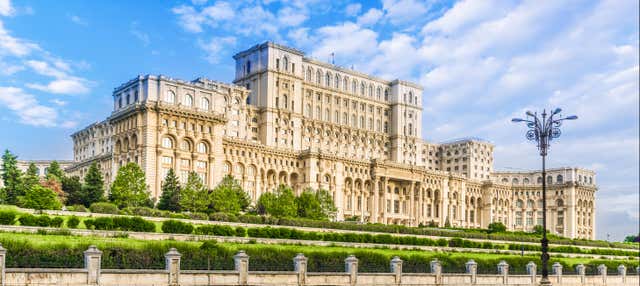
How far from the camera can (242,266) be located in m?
37.3

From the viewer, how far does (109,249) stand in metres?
34.6

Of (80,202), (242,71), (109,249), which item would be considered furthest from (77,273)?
(242,71)

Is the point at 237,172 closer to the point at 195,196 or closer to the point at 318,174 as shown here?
the point at 318,174

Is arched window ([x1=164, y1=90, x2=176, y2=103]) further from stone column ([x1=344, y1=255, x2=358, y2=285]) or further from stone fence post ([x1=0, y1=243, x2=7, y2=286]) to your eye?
stone fence post ([x1=0, y1=243, x2=7, y2=286])

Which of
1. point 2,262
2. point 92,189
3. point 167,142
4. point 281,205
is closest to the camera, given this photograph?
point 2,262

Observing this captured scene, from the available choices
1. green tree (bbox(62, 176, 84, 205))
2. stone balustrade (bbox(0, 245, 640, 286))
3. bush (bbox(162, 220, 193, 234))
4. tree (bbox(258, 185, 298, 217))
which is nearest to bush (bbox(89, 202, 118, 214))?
bush (bbox(162, 220, 193, 234))

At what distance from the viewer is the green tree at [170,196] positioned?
266 feet

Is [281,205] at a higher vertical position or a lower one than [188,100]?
lower

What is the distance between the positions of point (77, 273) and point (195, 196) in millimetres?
48531

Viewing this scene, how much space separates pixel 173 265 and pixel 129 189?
144 ft

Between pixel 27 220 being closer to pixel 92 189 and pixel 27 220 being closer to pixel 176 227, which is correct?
pixel 176 227

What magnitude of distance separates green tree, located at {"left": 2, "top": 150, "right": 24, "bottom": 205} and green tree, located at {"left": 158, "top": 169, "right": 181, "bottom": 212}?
1474 centimetres

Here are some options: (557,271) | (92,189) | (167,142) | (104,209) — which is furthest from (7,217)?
(167,142)

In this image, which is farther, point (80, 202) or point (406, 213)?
point (406, 213)
